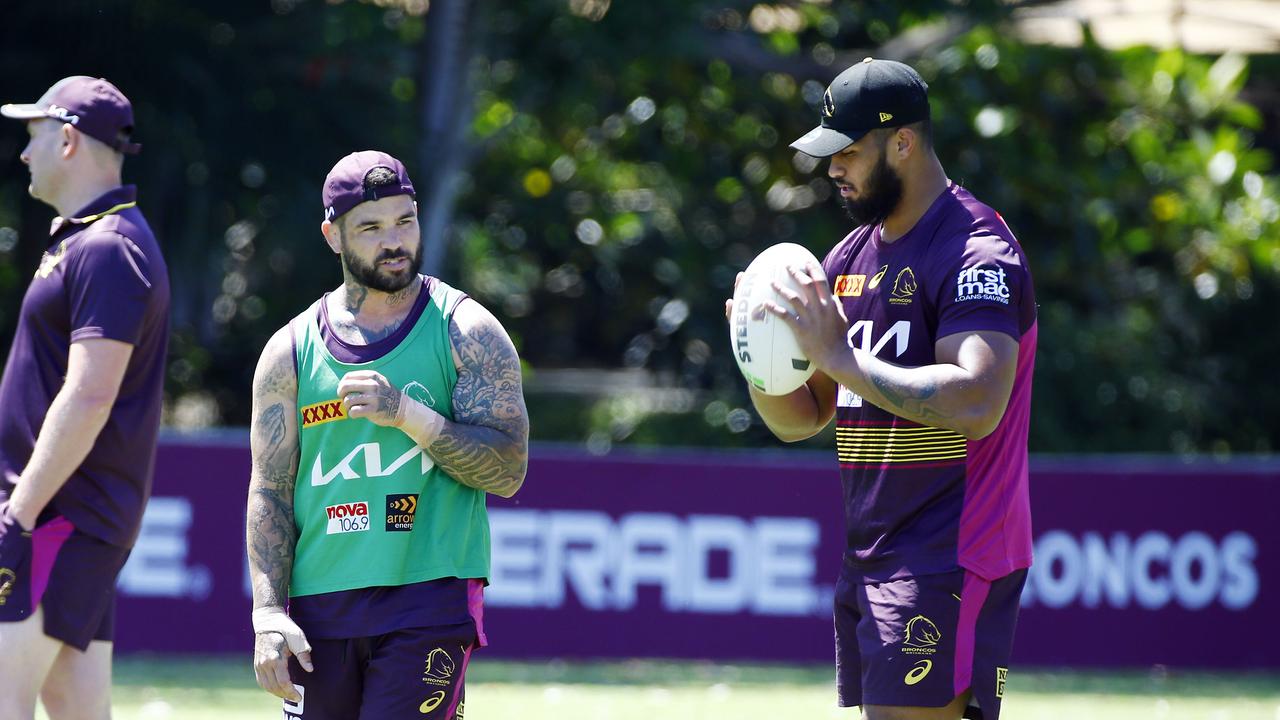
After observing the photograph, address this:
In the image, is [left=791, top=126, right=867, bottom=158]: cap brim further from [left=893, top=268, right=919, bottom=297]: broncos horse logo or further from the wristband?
the wristband

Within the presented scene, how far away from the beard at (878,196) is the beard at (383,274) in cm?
120

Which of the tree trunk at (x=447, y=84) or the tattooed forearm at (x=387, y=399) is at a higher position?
the tree trunk at (x=447, y=84)

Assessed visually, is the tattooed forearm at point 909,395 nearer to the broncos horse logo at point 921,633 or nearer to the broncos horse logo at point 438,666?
the broncos horse logo at point 921,633

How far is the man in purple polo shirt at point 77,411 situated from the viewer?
4.80 m

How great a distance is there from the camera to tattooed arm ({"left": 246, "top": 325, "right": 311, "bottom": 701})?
167 inches

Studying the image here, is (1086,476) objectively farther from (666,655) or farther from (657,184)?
(657,184)

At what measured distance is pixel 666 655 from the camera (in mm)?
10117

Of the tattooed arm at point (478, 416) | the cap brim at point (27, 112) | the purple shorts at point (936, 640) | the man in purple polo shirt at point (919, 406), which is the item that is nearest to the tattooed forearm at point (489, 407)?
the tattooed arm at point (478, 416)

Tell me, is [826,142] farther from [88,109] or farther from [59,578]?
[59,578]

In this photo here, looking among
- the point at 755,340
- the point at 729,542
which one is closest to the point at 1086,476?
the point at 729,542

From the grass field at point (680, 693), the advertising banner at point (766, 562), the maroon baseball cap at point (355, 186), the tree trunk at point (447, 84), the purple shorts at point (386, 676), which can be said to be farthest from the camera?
the tree trunk at point (447, 84)

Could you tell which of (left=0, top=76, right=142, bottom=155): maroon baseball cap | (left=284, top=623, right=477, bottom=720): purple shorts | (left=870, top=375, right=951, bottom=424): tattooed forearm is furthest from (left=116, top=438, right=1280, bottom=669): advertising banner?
(left=870, top=375, right=951, bottom=424): tattooed forearm

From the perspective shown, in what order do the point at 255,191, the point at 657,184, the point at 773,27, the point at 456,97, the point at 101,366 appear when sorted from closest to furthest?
the point at 101,366, the point at 255,191, the point at 456,97, the point at 773,27, the point at 657,184

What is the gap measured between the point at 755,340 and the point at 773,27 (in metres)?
11.7
